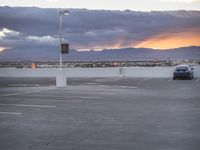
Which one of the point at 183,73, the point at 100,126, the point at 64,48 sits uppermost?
the point at 64,48

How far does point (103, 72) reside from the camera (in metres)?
53.0

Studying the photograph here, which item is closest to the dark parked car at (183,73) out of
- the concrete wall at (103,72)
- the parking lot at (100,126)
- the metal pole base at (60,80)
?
the concrete wall at (103,72)

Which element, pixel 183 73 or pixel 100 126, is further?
pixel 183 73

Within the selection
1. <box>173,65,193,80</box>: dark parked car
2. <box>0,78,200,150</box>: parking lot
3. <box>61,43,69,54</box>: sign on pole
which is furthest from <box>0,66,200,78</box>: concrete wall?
<box>0,78,200,150</box>: parking lot

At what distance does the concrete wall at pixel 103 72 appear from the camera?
4884cm

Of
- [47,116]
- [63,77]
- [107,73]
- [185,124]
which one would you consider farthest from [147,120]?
[107,73]

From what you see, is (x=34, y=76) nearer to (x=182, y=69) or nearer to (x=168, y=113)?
(x=182, y=69)

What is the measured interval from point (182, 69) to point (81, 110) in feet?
86.4

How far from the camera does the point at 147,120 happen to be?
13.4 meters

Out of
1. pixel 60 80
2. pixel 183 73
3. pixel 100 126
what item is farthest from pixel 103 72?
pixel 100 126

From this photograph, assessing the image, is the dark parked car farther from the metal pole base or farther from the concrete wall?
the metal pole base

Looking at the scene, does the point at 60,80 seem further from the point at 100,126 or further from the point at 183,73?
the point at 100,126

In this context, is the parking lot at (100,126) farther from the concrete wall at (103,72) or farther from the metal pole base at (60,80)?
the concrete wall at (103,72)

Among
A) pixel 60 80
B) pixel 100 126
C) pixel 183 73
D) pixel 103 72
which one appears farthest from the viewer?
pixel 103 72
